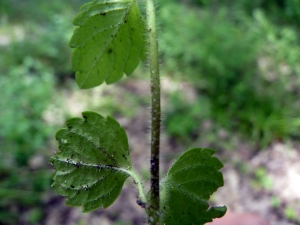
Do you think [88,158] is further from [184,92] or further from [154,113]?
[184,92]

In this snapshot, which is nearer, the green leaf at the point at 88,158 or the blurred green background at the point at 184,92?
the green leaf at the point at 88,158

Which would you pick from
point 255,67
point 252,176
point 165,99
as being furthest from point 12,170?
point 255,67

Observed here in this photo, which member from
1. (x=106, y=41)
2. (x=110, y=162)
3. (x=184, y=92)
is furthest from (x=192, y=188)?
(x=184, y=92)

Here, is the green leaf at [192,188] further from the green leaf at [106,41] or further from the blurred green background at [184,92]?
the blurred green background at [184,92]

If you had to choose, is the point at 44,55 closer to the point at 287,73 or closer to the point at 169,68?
the point at 169,68

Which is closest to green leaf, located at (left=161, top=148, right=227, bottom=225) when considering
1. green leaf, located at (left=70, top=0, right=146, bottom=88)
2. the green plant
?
the green plant

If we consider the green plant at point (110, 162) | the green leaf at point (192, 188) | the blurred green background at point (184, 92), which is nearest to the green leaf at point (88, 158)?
the green plant at point (110, 162)

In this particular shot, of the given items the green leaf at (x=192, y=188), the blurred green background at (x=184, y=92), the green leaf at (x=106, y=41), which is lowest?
the green leaf at (x=192, y=188)
